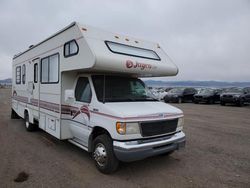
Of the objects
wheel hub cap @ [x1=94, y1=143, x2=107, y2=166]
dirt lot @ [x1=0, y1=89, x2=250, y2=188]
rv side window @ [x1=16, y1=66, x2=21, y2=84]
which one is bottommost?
dirt lot @ [x1=0, y1=89, x2=250, y2=188]

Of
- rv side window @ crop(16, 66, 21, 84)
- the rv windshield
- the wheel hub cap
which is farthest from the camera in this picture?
rv side window @ crop(16, 66, 21, 84)

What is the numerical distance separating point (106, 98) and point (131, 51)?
139 centimetres

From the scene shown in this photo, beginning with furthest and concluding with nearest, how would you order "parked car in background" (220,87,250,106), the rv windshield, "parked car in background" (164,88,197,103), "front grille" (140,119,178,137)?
"parked car in background" (164,88,197,103) < "parked car in background" (220,87,250,106) < the rv windshield < "front grille" (140,119,178,137)

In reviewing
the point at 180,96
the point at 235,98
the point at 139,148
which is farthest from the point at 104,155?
the point at 180,96

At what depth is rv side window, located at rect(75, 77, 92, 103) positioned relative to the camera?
5237 mm

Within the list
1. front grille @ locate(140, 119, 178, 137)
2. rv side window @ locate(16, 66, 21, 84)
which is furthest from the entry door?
front grille @ locate(140, 119, 178, 137)

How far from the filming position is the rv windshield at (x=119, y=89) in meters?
5.06

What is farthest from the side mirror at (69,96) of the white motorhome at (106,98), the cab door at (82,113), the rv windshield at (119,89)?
the rv windshield at (119,89)

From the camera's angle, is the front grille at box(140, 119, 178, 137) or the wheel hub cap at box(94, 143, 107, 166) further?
the wheel hub cap at box(94, 143, 107, 166)

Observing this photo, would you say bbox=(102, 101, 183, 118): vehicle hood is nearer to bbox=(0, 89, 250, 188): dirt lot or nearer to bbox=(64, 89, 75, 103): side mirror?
bbox=(64, 89, 75, 103): side mirror

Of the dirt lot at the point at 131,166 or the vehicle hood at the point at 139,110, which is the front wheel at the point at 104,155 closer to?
the dirt lot at the point at 131,166

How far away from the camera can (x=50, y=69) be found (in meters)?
6.48

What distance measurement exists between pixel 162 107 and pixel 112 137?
145 cm

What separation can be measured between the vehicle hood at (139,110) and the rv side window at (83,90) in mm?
764
